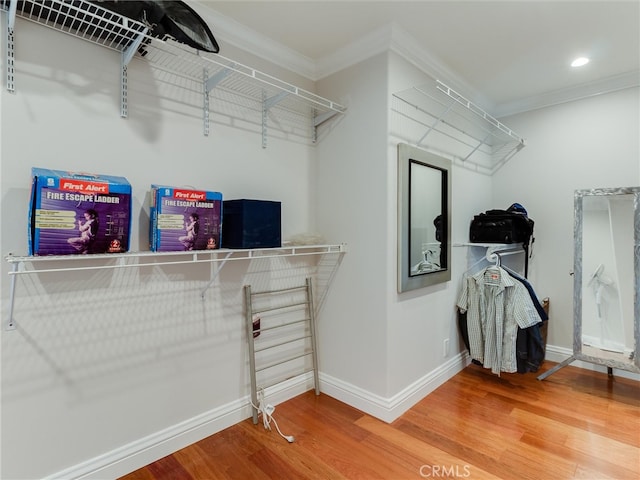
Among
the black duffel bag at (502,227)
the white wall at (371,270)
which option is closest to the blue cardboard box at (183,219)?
the white wall at (371,270)

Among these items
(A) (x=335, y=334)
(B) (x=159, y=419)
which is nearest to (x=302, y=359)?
(A) (x=335, y=334)

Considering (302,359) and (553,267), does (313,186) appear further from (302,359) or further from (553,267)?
(553,267)

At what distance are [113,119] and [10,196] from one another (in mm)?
545

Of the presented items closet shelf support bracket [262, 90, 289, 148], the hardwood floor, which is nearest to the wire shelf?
closet shelf support bracket [262, 90, 289, 148]

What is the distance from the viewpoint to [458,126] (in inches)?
115

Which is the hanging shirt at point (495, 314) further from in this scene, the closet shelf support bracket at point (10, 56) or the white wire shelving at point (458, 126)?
the closet shelf support bracket at point (10, 56)

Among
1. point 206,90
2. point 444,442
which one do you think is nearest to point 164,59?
point 206,90

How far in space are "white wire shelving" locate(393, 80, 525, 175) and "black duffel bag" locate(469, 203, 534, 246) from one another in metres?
0.49

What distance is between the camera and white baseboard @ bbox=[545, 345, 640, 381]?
2.81m

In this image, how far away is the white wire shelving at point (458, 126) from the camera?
2.31m

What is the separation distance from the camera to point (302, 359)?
258 centimetres

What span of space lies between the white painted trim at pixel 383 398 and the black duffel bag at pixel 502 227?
110cm

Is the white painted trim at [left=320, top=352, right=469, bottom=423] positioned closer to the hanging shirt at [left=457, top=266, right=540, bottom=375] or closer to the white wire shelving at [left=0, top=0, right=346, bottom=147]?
the hanging shirt at [left=457, top=266, right=540, bottom=375]

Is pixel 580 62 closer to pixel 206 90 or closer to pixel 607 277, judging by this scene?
pixel 607 277
